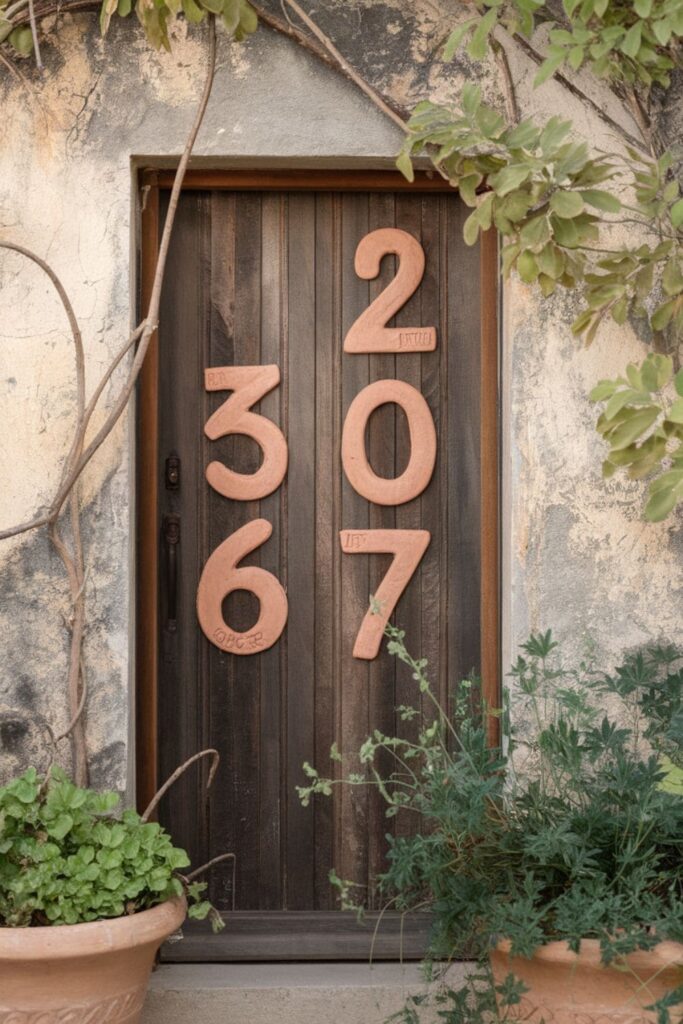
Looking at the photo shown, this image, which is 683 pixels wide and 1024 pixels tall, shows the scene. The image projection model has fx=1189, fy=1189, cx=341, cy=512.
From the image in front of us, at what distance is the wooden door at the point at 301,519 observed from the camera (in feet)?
10.7

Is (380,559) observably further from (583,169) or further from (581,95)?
(581,95)

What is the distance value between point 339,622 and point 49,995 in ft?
4.01

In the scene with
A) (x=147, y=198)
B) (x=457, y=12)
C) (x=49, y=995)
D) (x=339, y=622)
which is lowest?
(x=49, y=995)

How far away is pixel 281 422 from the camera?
10.8 ft

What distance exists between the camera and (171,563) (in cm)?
324

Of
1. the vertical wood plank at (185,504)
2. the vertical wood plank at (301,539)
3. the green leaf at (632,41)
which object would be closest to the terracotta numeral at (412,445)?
the vertical wood plank at (301,539)

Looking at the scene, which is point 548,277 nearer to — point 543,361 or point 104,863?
point 543,361

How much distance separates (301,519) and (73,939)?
1.27 metres

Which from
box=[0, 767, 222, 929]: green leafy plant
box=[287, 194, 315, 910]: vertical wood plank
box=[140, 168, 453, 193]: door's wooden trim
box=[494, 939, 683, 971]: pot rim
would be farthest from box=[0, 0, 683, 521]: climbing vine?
box=[0, 767, 222, 929]: green leafy plant

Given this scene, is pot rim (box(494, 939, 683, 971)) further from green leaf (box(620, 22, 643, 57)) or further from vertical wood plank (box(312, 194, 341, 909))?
green leaf (box(620, 22, 643, 57))

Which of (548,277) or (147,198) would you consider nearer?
(548,277)

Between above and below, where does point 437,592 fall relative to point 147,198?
below

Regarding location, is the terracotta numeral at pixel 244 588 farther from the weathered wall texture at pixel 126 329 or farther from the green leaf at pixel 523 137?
the green leaf at pixel 523 137

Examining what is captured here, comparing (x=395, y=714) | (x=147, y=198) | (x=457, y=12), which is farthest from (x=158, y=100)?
(x=395, y=714)
